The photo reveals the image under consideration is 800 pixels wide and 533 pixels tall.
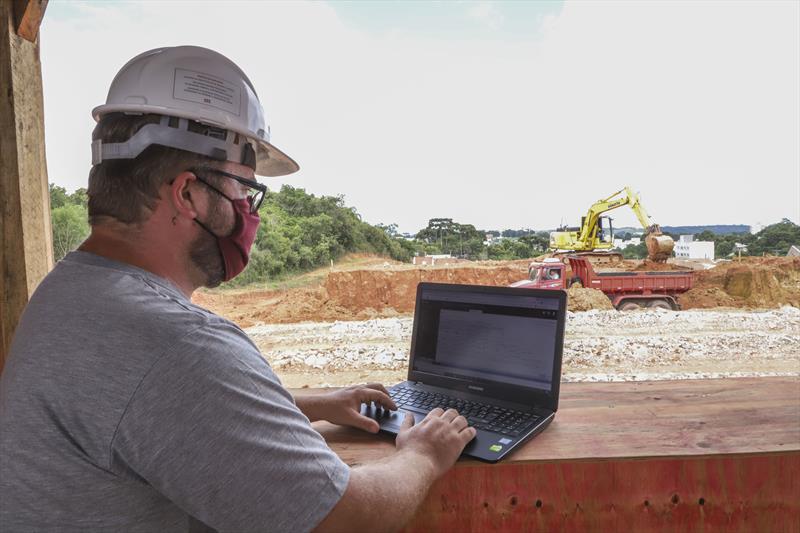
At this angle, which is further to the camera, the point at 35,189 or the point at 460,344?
the point at 35,189

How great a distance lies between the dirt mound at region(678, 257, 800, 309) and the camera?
9.89 feet

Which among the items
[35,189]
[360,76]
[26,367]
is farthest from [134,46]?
[26,367]

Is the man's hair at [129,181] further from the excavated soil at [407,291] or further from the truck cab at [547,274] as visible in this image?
the truck cab at [547,274]

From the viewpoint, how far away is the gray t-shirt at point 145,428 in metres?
0.50

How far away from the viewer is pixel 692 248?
116 inches

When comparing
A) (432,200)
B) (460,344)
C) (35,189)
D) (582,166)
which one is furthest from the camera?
(582,166)

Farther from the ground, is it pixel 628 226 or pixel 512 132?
pixel 512 132

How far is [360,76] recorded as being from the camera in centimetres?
312

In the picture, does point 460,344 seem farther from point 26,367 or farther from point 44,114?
point 44,114

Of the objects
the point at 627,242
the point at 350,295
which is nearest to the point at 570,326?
the point at 627,242

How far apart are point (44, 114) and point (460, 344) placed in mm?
1322

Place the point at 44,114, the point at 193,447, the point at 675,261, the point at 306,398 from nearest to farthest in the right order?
1. the point at 193,447
2. the point at 306,398
3. the point at 44,114
4. the point at 675,261

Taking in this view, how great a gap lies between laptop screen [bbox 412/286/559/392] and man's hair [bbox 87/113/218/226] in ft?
1.84

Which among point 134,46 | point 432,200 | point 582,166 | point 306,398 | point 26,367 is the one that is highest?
point 134,46
